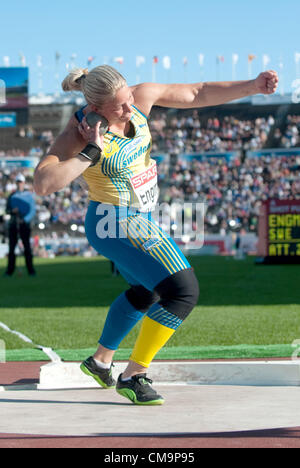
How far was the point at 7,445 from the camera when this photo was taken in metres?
3.24

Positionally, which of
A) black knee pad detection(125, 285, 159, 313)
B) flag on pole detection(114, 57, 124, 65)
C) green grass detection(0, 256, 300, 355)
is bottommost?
green grass detection(0, 256, 300, 355)

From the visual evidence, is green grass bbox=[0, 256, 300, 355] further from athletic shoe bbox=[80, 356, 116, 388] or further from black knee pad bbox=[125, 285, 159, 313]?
black knee pad bbox=[125, 285, 159, 313]

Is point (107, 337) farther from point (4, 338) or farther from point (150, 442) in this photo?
point (4, 338)

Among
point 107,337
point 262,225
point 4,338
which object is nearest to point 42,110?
point 262,225

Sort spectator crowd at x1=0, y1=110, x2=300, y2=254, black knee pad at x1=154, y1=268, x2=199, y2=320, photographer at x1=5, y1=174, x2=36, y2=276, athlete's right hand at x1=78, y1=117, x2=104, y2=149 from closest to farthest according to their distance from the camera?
athlete's right hand at x1=78, y1=117, x2=104, y2=149 → black knee pad at x1=154, y1=268, x2=199, y2=320 → photographer at x1=5, y1=174, x2=36, y2=276 → spectator crowd at x1=0, y1=110, x2=300, y2=254

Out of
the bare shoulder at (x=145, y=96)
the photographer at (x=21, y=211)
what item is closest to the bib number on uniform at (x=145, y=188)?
the bare shoulder at (x=145, y=96)

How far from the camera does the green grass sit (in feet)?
26.0

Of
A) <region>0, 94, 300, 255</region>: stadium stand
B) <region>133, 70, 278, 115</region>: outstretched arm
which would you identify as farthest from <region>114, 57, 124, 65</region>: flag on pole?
<region>133, 70, 278, 115</region>: outstretched arm

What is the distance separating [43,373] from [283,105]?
144 feet

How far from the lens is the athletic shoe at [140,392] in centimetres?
440

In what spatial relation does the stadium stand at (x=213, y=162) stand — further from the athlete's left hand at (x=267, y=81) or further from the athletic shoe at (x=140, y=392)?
the athletic shoe at (x=140, y=392)

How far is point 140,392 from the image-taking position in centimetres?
441

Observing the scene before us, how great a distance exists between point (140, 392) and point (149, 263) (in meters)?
0.78

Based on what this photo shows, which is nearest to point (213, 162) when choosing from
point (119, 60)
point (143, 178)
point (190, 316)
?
point (119, 60)
